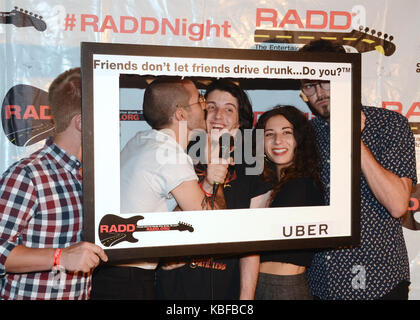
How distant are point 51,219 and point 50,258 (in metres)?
0.17

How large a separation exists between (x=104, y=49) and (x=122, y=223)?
1.96 feet

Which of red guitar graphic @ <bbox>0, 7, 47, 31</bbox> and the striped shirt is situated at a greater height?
red guitar graphic @ <bbox>0, 7, 47, 31</bbox>

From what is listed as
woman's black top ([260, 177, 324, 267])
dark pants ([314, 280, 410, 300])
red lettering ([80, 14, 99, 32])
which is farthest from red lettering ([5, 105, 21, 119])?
dark pants ([314, 280, 410, 300])

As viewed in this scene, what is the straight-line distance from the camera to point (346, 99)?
166 cm

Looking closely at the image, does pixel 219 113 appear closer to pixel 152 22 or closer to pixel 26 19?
pixel 152 22

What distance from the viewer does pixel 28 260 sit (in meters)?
1.46

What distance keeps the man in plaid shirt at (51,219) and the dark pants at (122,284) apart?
14 centimetres

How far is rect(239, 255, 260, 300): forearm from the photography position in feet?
6.50

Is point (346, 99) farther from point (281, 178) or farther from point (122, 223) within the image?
point (122, 223)

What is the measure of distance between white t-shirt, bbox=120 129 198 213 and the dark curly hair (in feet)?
1.16

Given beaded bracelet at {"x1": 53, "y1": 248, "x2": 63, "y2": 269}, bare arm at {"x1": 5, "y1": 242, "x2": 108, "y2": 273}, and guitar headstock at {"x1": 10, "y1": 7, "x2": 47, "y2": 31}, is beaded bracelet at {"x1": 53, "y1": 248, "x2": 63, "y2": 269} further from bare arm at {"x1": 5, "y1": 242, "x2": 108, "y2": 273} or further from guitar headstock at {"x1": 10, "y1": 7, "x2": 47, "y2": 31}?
guitar headstock at {"x1": 10, "y1": 7, "x2": 47, "y2": 31}

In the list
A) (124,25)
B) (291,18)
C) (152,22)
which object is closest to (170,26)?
(152,22)
